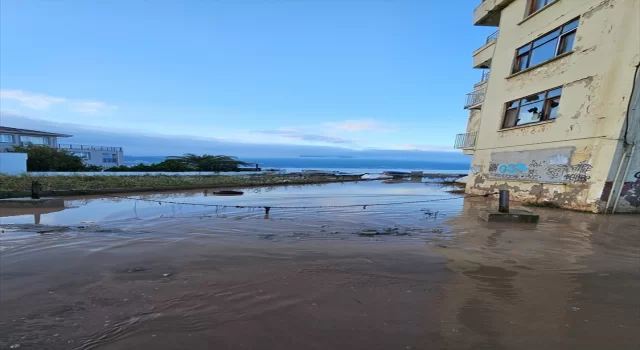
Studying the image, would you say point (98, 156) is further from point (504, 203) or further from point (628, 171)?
point (628, 171)

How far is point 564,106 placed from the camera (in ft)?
38.8

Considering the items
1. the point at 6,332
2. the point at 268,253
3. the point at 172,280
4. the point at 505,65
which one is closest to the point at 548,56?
the point at 505,65

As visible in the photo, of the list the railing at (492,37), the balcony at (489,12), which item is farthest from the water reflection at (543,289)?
the railing at (492,37)

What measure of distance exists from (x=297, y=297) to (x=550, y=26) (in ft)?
51.8

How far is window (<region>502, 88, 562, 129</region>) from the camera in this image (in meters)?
12.5

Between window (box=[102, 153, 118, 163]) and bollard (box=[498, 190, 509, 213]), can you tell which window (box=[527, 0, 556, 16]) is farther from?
window (box=[102, 153, 118, 163])

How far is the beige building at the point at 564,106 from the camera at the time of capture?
9.96 metres

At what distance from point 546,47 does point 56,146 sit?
5511 cm

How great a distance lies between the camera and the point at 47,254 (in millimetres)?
5316

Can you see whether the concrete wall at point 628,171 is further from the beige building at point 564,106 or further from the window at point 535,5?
the window at point 535,5

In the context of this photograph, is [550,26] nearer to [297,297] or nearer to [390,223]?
[390,223]

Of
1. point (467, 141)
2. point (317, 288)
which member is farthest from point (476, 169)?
point (317, 288)

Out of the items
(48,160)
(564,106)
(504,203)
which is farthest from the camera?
(48,160)

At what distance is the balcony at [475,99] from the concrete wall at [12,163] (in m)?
32.9
